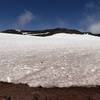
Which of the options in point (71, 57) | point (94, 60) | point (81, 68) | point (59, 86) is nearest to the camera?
point (59, 86)

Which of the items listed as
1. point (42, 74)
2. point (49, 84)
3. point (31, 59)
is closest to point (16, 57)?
point (31, 59)

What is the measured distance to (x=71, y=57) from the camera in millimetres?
26125

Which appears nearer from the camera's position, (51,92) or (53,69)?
(51,92)

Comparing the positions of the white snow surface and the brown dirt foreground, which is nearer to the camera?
the brown dirt foreground

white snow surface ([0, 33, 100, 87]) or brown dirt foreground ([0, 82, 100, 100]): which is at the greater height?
white snow surface ([0, 33, 100, 87])

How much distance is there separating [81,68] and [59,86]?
3.61 meters

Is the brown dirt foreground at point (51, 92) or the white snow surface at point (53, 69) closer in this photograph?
the brown dirt foreground at point (51, 92)

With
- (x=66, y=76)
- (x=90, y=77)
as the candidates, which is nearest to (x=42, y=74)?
(x=66, y=76)

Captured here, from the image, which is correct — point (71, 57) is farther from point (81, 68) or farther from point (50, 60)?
point (81, 68)

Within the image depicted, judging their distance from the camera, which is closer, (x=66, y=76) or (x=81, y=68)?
(x=66, y=76)

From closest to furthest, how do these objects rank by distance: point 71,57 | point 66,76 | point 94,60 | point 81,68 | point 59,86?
point 59,86
point 66,76
point 81,68
point 94,60
point 71,57

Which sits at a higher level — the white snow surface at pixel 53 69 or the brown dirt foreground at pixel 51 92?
the white snow surface at pixel 53 69

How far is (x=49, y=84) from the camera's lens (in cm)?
1950

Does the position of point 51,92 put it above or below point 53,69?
below
